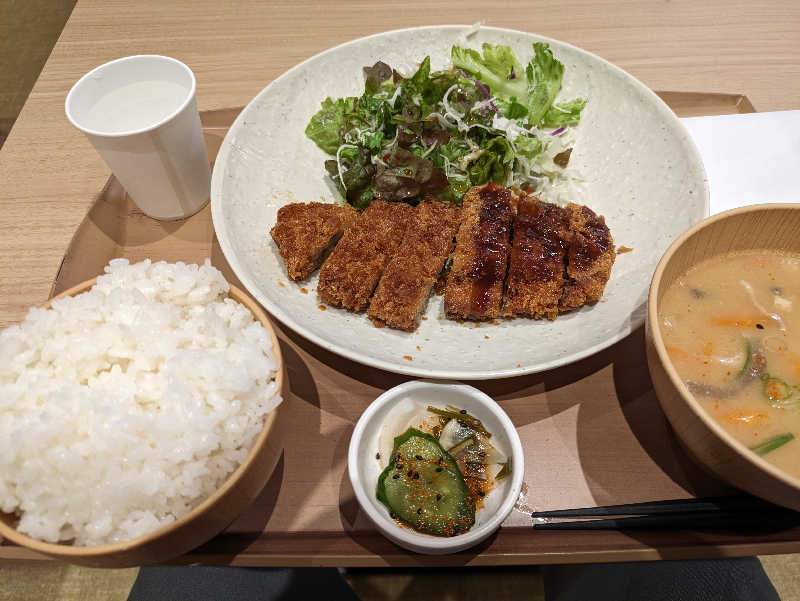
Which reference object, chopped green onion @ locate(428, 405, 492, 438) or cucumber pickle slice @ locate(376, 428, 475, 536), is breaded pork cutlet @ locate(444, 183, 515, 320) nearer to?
chopped green onion @ locate(428, 405, 492, 438)

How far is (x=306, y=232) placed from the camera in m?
2.37

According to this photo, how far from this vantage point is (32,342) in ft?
5.53

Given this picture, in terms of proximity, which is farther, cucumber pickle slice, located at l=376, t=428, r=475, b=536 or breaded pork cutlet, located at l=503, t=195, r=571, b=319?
breaded pork cutlet, located at l=503, t=195, r=571, b=319

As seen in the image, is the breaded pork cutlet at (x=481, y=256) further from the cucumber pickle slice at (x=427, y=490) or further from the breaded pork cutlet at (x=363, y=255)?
the cucumber pickle slice at (x=427, y=490)

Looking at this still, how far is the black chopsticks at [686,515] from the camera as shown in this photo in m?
1.69

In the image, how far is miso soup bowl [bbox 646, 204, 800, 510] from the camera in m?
1.44

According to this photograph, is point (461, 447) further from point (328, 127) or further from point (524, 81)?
point (524, 81)

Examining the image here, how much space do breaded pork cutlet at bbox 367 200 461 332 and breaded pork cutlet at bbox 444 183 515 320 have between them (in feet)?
0.23

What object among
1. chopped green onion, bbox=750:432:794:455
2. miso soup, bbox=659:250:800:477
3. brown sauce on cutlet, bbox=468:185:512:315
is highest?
miso soup, bbox=659:250:800:477

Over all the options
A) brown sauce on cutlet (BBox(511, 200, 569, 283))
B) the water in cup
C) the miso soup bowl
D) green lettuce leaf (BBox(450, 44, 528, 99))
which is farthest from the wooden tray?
green lettuce leaf (BBox(450, 44, 528, 99))

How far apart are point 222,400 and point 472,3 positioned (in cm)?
328

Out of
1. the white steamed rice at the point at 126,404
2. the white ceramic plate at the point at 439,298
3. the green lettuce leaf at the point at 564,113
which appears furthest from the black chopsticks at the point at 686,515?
the green lettuce leaf at the point at 564,113

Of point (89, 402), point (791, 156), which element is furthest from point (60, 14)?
point (791, 156)

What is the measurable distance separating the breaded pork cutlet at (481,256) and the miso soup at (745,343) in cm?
67
